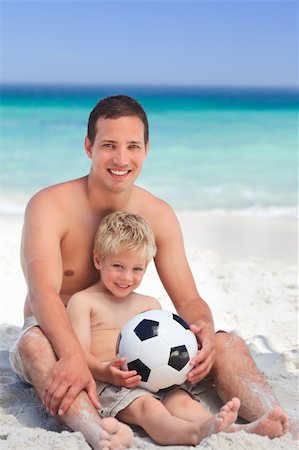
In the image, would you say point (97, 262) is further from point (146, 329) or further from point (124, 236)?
point (146, 329)

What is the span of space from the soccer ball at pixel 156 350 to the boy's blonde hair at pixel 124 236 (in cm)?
34

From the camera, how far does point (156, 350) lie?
3146 millimetres

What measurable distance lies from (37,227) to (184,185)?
328 inches

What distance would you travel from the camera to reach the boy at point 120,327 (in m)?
3.04

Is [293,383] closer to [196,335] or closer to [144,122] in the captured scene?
[196,335]

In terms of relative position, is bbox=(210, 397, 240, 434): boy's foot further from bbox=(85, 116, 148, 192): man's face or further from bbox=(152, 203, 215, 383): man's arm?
bbox=(85, 116, 148, 192): man's face

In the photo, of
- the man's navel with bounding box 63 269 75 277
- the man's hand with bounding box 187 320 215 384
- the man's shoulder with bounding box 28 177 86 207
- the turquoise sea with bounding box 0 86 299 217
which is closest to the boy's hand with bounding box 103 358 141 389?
the man's hand with bounding box 187 320 215 384

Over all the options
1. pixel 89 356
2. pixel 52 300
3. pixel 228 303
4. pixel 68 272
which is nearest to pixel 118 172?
pixel 68 272

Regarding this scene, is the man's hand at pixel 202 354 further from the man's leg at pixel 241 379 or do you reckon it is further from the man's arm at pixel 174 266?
the man's arm at pixel 174 266

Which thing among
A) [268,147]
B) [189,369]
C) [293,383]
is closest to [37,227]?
[189,369]

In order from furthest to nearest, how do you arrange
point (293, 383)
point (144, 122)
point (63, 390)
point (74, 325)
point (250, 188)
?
point (250, 188), point (293, 383), point (144, 122), point (74, 325), point (63, 390)

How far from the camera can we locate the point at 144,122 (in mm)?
3646

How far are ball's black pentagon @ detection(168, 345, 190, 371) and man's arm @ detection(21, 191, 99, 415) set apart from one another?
0.35m

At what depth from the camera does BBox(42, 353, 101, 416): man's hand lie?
3.05m
